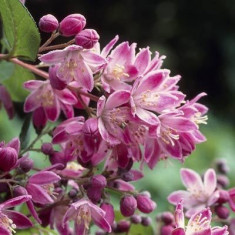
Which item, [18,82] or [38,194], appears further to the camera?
[18,82]

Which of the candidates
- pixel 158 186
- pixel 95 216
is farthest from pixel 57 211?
pixel 158 186

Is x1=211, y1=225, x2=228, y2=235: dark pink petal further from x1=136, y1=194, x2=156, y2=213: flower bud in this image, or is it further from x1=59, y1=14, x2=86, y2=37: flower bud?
x1=59, y1=14, x2=86, y2=37: flower bud

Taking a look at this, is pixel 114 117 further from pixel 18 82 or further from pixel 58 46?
pixel 18 82

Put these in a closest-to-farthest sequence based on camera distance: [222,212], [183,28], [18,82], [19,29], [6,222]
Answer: [6,222], [19,29], [222,212], [18,82], [183,28]

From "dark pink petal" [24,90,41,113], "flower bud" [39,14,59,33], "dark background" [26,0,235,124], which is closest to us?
"flower bud" [39,14,59,33]

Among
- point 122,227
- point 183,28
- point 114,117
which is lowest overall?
point 183,28

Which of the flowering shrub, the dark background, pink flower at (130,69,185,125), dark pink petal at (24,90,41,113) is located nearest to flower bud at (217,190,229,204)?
the flowering shrub

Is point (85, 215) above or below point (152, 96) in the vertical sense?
below

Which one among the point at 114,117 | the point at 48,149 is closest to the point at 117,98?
the point at 114,117
